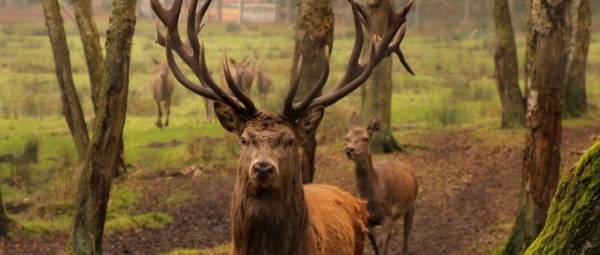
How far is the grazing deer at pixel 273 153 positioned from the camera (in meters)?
5.71

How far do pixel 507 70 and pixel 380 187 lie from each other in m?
9.94

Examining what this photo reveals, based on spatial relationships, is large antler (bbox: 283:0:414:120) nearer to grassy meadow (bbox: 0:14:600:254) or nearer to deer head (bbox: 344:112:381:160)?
deer head (bbox: 344:112:381:160)

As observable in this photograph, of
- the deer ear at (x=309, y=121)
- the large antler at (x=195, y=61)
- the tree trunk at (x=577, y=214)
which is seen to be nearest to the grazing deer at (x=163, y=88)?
the large antler at (x=195, y=61)

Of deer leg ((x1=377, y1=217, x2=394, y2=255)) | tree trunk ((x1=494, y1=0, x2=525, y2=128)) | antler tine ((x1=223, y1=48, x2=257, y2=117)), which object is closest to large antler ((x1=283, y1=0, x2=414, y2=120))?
antler tine ((x1=223, y1=48, x2=257, y2=117))

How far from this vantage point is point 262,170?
5.34 metres

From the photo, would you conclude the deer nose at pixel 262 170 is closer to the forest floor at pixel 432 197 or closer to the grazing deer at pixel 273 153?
the grazing deer at pixel 273 153

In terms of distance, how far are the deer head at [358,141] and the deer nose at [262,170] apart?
5308 millimetres

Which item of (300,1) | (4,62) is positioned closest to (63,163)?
(4,62)

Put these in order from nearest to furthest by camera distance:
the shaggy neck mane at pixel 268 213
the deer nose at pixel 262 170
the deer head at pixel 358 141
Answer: the deer nose at pixel 262 170 → the shaggy neck mane at pixel 268 213 → the deer head at pixel 358 141

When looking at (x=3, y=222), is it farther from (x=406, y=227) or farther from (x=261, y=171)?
(x=261, y=171)

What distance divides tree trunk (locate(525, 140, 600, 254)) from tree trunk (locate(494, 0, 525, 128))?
16.1m

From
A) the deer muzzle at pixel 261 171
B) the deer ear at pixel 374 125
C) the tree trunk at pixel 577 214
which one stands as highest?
the tree trunk at pixel 577 214

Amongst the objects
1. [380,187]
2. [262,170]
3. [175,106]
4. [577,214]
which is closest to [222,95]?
[262,170]

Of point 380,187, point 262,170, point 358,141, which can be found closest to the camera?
point 262,170
